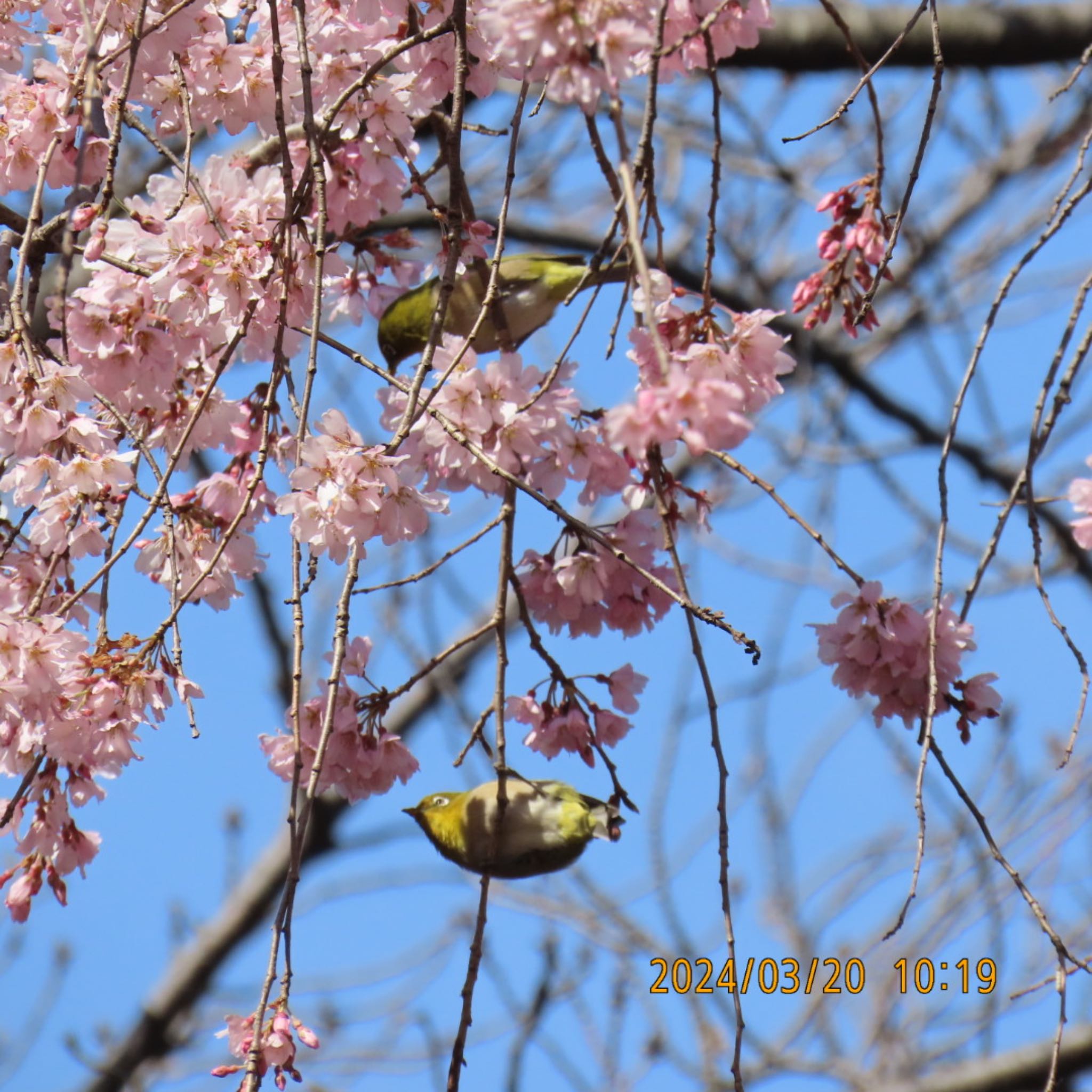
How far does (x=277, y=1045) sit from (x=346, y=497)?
0.63 m

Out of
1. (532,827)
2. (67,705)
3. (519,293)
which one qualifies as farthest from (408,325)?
(67,705)

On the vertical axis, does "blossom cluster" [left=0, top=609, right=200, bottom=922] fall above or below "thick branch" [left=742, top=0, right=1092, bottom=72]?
below

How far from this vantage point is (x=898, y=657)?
72.6 inches

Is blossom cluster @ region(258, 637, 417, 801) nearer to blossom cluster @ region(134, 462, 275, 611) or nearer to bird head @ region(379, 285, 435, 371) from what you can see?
blossom cluster @ region(134, 462, 275, 611)

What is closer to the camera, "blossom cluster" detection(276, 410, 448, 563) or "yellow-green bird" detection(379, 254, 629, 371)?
"blossom cluster" detection(276, 410, 448, 563)

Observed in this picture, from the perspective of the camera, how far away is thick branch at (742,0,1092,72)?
3.97m

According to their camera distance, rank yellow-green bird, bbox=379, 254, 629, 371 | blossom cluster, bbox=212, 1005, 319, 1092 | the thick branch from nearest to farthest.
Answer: blossom cluster, bbox=212, 1005, 319, 1092 < yellow-green bird, bbox=379, 254, 629, 371 < the thick branch

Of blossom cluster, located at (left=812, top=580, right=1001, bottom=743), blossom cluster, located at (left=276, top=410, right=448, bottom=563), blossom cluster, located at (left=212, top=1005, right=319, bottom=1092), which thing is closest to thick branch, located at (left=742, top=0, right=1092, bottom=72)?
blossom cluster, located at (left=812, top=580, right=1001, bottom=743)

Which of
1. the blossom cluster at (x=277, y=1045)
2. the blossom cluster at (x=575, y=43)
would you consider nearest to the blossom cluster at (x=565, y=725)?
the blossom cluster at (x=277, y=1045)

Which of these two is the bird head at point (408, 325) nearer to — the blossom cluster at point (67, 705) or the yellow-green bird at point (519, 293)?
the yellow-green bird at point (519, 293)

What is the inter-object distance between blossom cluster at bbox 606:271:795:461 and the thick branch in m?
2.64

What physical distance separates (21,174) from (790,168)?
397cm

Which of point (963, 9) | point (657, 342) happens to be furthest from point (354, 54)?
point (963, 9)

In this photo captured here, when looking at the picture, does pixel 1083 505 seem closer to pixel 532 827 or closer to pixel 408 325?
pixel 532 827
